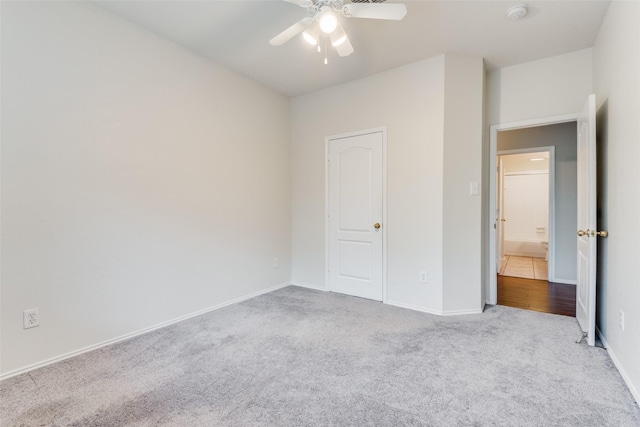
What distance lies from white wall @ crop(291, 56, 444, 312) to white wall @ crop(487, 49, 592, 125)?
80 cm

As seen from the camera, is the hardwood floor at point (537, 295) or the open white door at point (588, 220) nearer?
the open white door at point (588, 220)

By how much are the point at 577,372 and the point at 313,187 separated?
3068mm

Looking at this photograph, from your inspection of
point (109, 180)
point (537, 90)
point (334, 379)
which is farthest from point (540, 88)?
point (109, 180)

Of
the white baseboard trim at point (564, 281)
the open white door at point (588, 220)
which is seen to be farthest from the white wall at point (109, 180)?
the white baseboard trim at point (564, 281)

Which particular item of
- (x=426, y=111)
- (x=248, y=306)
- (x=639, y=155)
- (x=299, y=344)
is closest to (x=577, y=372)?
(x=639, y=155)

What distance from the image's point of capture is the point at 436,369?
2.02 m

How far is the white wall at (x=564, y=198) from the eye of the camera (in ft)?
14.0

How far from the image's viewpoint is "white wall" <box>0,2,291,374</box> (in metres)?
1.97

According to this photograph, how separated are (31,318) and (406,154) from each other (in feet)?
11.2

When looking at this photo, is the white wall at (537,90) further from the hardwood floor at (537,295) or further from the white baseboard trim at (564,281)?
the white baseboard trim at (564,281)

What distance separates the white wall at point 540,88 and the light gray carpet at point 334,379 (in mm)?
2134

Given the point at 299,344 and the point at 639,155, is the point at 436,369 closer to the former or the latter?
the point at 299,344

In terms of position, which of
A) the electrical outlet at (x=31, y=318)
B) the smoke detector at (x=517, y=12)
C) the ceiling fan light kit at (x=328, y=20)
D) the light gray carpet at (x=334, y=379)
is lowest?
the light gray carpet at (x=334, y=379)

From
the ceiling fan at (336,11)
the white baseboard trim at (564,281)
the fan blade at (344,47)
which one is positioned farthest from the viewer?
the white baseboard trim at (564,281)
